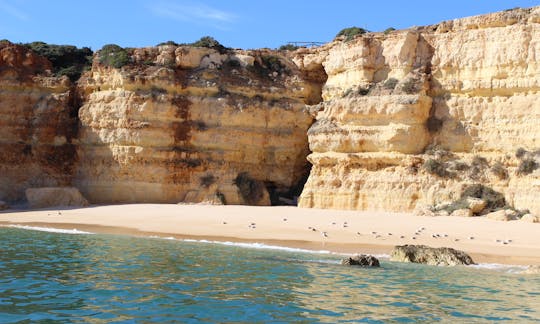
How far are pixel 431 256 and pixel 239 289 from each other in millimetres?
5757

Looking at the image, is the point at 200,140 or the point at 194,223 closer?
the point at 194,223

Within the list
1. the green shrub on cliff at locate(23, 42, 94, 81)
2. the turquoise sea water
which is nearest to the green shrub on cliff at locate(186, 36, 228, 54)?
the green shrub on cliff at locate(23, 42, 94, 81)

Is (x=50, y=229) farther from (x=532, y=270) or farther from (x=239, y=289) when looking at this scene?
(x=532, y=270)

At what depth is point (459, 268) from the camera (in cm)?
1189

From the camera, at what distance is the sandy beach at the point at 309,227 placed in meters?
15.0

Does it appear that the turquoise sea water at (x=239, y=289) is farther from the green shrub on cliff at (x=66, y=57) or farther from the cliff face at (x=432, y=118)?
the green shrub on cliff at (x=66, y=57)

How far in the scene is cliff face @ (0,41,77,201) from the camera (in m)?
28.0

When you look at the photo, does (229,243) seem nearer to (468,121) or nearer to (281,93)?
(468,121)

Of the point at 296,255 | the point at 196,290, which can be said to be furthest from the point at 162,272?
the point at 296,255

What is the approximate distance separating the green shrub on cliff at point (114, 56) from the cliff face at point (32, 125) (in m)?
2.42

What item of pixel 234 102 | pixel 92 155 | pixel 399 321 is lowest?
pixel 399 321

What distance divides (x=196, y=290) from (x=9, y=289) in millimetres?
2698

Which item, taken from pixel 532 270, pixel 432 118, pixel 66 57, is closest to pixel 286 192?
pixel 432 118

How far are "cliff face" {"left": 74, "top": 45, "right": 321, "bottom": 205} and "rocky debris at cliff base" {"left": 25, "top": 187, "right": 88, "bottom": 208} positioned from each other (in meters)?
1.80
